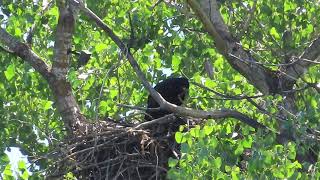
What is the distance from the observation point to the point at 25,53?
9.32m

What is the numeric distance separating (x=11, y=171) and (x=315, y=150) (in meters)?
2.31

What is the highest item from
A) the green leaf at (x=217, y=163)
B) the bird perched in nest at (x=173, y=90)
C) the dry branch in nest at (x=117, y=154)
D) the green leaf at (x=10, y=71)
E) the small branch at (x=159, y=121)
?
the green leaf at (x=10, y=71)

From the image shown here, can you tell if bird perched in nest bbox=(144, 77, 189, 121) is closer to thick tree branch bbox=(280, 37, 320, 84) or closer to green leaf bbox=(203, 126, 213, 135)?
thick tree branch bbox=(280, 37, 320, 84)

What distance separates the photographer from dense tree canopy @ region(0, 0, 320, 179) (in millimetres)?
7551

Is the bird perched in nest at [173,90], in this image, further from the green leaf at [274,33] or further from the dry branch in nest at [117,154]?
the green leaf at [274,33]

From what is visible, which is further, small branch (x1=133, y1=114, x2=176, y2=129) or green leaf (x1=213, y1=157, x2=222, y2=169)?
small branch (x1=133, y1=114, x2=176, y2=129)

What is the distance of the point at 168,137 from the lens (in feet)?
27.6

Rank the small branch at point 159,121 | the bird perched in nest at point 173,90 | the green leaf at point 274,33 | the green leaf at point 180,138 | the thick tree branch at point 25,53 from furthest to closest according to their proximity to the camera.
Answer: the thick tree branch at point 25,53 → the bird perched in nest at point 173,90 → the green leaf at point 274,33 → the small branch at point 159,121 → the green leaf at point 180,138

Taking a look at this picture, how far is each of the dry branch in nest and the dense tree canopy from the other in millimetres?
11

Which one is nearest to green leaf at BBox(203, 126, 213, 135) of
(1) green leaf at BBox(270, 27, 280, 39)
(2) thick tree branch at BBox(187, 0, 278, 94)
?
(2) thick tree branch at BBox(187, 0, 278, 94)

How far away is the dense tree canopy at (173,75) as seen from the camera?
7.55m

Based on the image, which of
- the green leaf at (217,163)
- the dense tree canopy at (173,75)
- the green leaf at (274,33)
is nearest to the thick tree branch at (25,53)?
the dense tree canopy at (173,75)

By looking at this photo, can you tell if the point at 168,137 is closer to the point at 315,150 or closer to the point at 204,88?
the point at 204,88

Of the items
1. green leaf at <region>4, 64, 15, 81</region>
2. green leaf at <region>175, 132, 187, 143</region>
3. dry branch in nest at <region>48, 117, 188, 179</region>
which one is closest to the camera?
green leaf at <region>175, 132, 187, 143</region>
